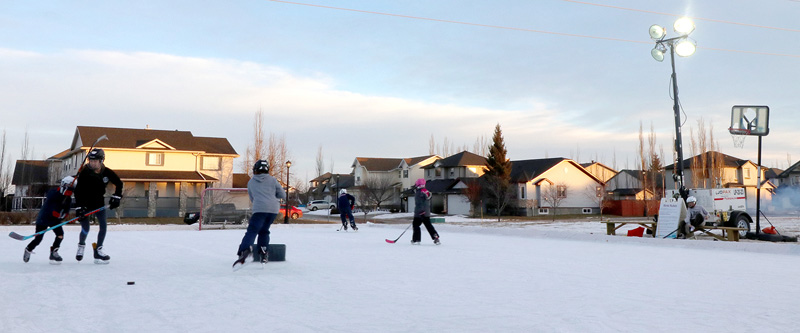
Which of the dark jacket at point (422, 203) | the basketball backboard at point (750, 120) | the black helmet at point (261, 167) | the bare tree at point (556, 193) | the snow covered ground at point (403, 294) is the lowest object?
the snow covered ground at point (403, 294)

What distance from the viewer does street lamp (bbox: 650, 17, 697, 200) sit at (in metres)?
16.9

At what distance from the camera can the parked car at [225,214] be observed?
25.3 m

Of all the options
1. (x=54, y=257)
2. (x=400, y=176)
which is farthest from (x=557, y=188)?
(x=54, y=257)

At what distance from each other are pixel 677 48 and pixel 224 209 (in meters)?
18.6

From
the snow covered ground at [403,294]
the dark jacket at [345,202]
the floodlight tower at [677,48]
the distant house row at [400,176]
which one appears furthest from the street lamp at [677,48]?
the distant house row at [400,176]

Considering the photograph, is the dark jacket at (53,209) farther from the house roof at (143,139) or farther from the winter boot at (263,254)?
the house roof at (143,139)

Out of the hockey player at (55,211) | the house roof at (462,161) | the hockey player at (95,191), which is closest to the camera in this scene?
the hockey player at (95,191)

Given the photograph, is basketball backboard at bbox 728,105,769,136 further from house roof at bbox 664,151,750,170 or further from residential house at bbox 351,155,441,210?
residential house at bbox 351,155,441,210

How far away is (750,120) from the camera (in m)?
16.0

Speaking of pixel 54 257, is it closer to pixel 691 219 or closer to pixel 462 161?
pixel 691 219

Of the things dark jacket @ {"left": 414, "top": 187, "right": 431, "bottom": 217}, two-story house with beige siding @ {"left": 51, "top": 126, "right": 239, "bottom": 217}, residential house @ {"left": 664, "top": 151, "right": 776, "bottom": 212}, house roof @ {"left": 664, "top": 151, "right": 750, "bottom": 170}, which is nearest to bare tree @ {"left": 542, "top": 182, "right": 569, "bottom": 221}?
residential house @ {"left": 664, "top": 151, "right": 776, "bottom": 212}

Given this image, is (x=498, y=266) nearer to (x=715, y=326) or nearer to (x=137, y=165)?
(x=715, y=326)

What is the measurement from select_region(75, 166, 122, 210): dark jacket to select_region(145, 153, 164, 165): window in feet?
134

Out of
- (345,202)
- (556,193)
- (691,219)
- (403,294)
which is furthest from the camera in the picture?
(556,193)
